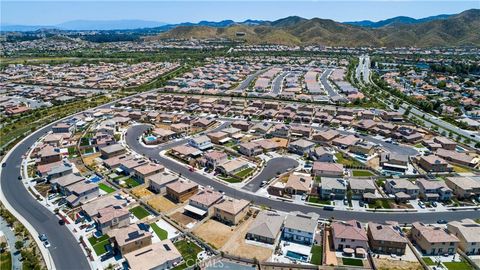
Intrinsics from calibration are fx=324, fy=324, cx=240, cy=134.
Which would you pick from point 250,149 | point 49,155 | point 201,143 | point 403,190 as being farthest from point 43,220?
point 403,190

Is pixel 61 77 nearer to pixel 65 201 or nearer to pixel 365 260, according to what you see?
pixel 65 201

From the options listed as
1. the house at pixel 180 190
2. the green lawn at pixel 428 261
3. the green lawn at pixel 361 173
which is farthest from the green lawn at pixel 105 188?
the green lawn at pixel 428 261

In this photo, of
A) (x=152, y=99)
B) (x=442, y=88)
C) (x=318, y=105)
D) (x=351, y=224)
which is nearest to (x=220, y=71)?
(x=152, y=99)

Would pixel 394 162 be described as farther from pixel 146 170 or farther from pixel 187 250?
pixel 146 170

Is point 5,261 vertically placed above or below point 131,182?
below

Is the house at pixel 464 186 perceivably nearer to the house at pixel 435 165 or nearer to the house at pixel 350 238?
the house at pixel 435 165

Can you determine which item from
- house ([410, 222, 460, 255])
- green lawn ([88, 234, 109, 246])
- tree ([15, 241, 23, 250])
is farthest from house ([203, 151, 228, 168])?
house ([410, 222, 460, 255])
